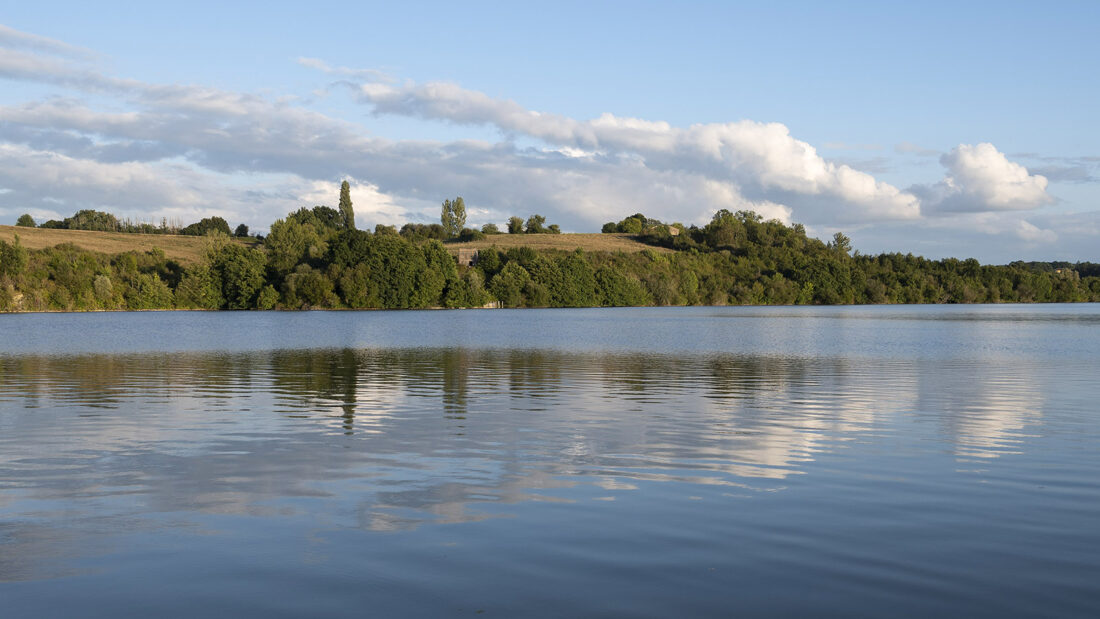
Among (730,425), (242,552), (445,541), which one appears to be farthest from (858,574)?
(730,425)

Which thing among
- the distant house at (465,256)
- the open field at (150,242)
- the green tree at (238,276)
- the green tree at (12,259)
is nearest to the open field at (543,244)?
the open field at (150,242)

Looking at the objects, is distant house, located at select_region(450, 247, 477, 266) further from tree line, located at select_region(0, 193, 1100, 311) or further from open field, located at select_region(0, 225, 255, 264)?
open field, located at select_region(0, 225, 255, 264)

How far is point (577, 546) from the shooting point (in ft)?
31.0

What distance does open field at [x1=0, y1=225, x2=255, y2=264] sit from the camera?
13589cm

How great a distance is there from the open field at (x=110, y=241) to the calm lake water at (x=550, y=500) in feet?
409

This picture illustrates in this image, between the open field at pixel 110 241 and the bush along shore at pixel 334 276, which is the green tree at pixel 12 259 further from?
the open field at pixel 110 241

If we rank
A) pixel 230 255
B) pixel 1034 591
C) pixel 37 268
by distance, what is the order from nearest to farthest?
pixel 1034 591
pixel 37 268
pixel 230 255

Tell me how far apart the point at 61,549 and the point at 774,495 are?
8.45 m

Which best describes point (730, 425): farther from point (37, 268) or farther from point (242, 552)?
point (37, 268)

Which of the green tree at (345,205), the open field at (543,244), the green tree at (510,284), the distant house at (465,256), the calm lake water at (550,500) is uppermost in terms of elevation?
the green tree at (345,205)

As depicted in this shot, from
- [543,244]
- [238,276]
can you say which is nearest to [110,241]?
[238,276]

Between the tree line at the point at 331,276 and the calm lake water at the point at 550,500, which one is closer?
the calm lake water at the point at 550,500

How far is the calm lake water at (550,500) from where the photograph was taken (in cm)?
795

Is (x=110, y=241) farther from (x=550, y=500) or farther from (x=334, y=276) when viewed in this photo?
(x=550, y=500)
